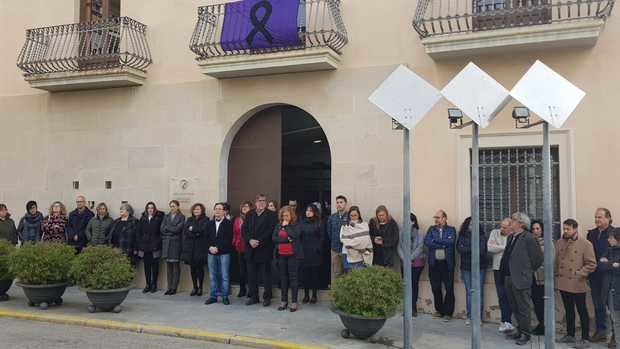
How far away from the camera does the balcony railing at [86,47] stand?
1138 centimetres

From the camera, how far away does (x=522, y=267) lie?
7.35 m

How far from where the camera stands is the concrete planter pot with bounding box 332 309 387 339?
7.11m

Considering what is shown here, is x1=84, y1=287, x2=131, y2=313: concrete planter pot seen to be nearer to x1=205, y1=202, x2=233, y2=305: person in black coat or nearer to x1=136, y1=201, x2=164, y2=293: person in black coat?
x1=205, y1=202, x2=233, y2=305: person in black coat

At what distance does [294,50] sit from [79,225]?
563cm

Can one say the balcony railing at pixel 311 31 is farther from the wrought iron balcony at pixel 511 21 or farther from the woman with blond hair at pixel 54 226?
the woman with blond hair at pixel 54 226

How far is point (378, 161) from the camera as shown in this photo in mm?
9641

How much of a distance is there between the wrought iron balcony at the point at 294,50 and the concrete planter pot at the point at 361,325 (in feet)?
14.7

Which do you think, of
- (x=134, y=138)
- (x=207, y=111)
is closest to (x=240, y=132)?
(x=207, y=111)

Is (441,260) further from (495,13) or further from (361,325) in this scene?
(495,13)

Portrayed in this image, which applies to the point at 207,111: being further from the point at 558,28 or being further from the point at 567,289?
the point at 567,289

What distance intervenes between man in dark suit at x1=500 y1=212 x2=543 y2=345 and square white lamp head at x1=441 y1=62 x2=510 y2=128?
232cm

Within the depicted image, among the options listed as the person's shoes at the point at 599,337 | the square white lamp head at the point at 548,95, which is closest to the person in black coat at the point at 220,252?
the person's shoes at the point at 599,337

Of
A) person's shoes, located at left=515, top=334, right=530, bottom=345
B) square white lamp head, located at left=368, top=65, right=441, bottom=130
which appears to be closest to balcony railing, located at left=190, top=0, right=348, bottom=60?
square white lamp head, located at left=368, top=65, right=441, bottom=130

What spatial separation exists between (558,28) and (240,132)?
599 cm
